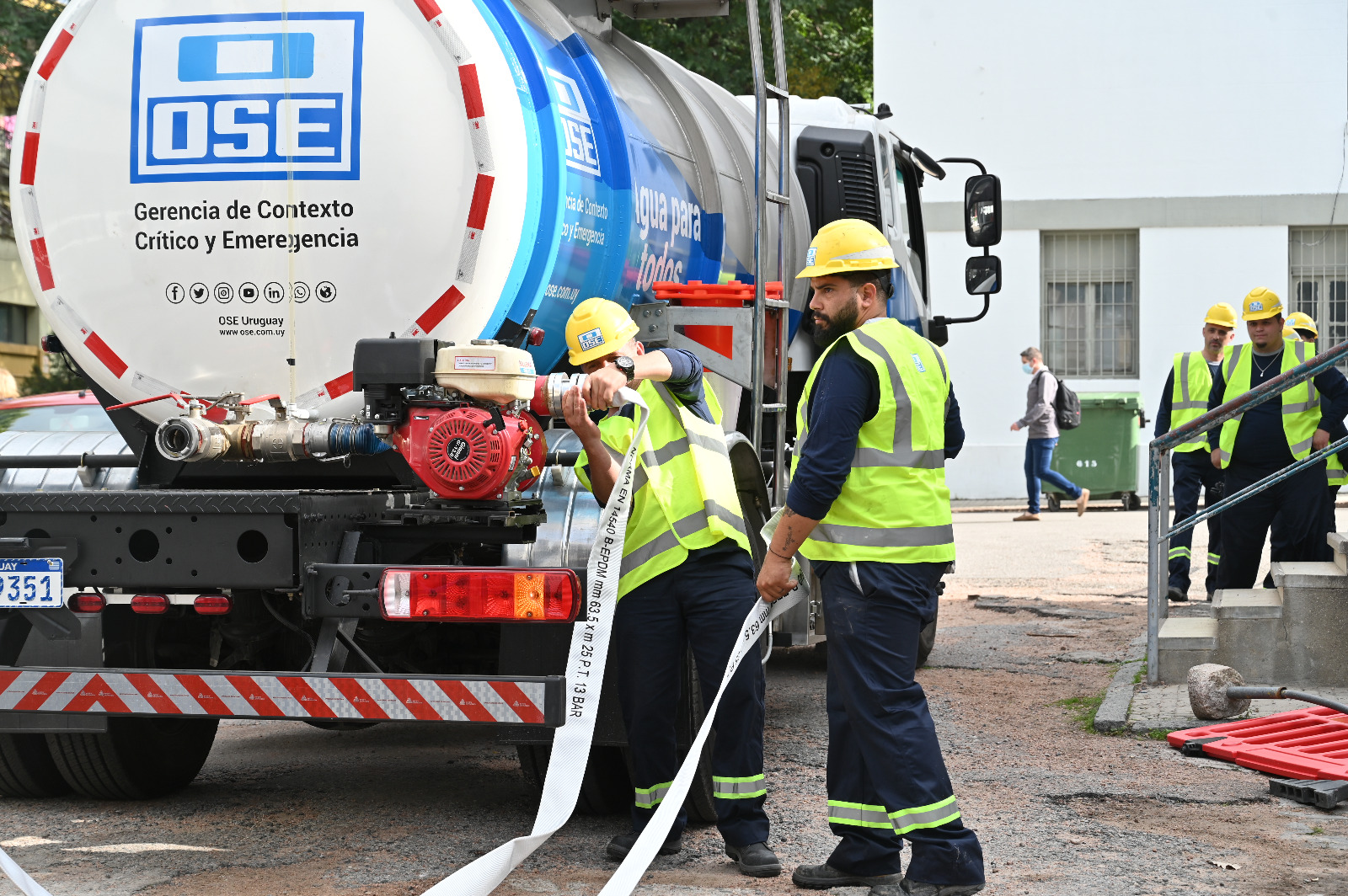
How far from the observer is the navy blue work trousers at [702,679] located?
4.38 m

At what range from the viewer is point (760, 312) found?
16.7 ft

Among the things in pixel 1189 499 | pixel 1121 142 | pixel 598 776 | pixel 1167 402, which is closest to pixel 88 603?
pixel 598 776

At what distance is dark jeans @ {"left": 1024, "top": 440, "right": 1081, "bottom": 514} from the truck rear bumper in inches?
501

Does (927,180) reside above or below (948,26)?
below

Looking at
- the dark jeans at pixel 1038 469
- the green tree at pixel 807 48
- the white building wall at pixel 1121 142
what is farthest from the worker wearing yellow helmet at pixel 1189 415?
the white building wall at pixel 1121 142

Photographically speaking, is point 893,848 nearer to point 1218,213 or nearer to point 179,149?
point 179,149

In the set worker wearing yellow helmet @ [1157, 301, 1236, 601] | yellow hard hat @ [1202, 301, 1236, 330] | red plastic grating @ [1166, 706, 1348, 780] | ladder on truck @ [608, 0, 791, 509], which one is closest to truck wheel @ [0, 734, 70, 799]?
ladder on truck @ [608, 0, 791, 509]

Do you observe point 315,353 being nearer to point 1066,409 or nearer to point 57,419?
point 57,419

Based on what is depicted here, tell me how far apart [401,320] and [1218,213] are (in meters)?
16.6

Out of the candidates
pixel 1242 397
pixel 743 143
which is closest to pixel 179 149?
pixel 743 143

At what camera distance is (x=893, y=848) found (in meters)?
4.15

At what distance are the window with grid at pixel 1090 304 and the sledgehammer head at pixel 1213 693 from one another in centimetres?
1393

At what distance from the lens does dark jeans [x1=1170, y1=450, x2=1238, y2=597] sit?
355 inches

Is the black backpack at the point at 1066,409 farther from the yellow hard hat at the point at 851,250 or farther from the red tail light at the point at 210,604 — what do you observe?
the red tail light at the point at 210,604
